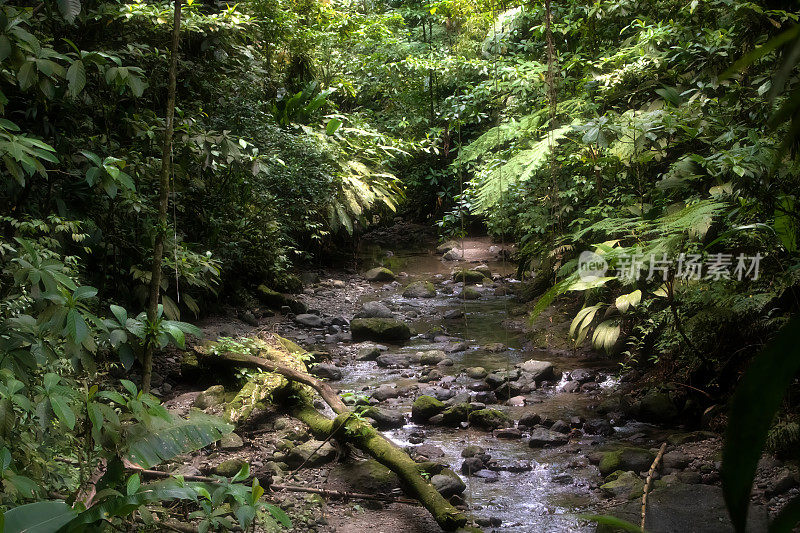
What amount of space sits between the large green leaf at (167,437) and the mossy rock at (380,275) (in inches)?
245

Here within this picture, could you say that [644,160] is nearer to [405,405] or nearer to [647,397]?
[647,397]

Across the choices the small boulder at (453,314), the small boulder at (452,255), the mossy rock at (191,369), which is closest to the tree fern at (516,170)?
the small boulder at (453,314)

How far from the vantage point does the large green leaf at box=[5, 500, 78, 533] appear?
1.19 metres

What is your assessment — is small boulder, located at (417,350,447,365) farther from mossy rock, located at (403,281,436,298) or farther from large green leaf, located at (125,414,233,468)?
large green leaf, located at (125,414,233,468)

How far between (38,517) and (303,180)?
5.49m

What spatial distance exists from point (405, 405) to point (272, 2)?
4.75 metres

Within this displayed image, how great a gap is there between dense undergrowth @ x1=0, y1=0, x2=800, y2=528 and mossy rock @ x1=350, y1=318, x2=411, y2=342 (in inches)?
47.0

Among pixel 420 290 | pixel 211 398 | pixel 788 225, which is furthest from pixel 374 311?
pixel 788 225

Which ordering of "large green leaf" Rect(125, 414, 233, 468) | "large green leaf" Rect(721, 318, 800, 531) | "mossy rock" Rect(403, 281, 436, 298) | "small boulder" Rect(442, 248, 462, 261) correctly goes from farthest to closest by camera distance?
1. "small boulder" Rect(442, 248, 462, 261)
2. "mossy rock" Rect(403, 281, 436, 298)
3. "large green leaf" Rect(125, 414, 233, 468)
4. "large green leaf" Rect(721, 318, 800, 531)

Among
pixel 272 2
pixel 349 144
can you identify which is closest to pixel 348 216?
pixel 349 144

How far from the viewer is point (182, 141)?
3.86m

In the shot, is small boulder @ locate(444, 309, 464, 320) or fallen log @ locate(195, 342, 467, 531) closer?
fallen log @ locate(195, 342, 467, 531)

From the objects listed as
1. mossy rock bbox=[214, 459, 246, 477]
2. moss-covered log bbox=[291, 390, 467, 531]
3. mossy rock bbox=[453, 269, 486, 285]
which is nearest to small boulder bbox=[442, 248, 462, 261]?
mossy rock bbox=[453, 269, 486, 285]

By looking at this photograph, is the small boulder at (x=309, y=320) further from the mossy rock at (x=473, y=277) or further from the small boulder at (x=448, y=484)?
the small boulder at (x=448, y=484)
